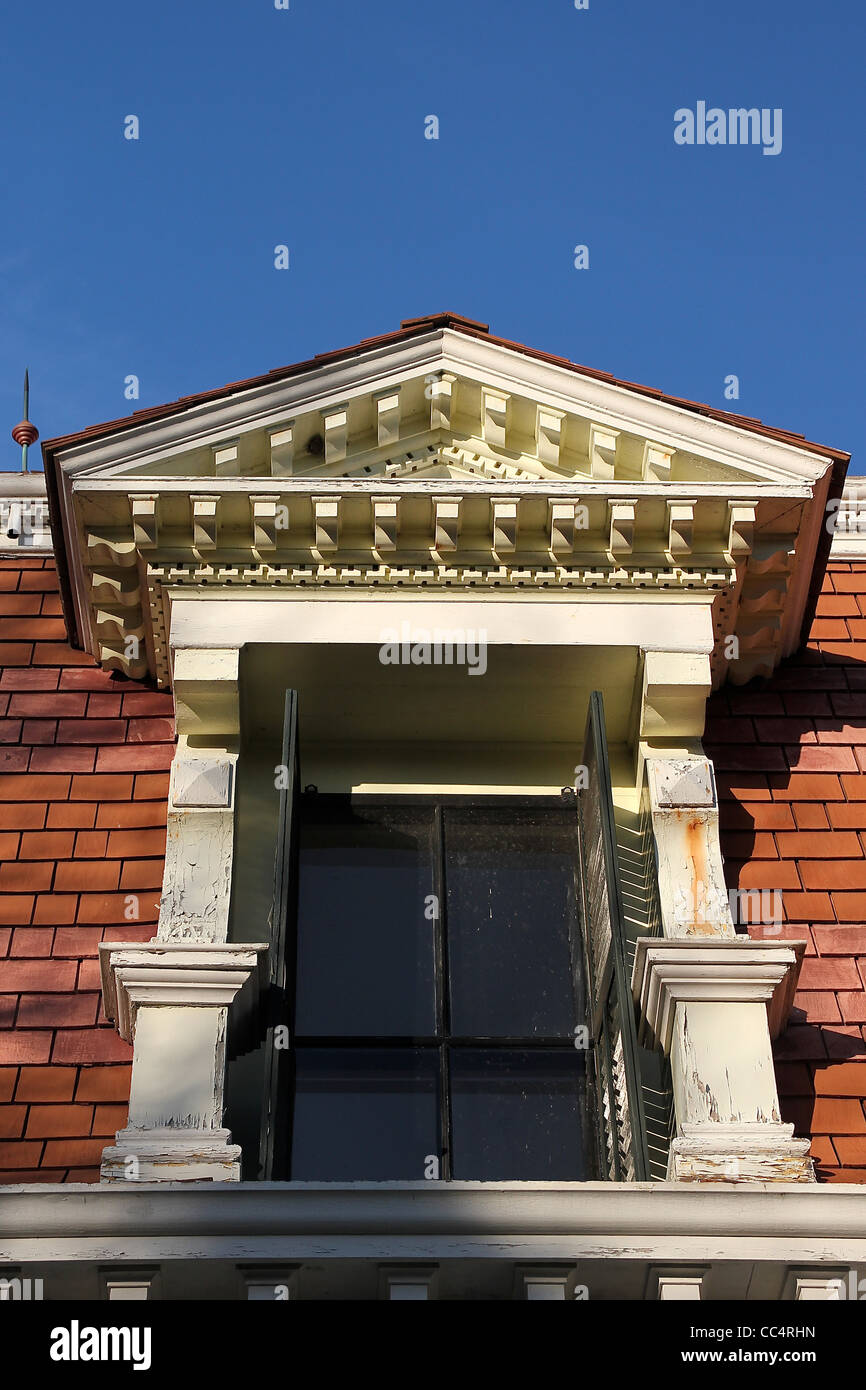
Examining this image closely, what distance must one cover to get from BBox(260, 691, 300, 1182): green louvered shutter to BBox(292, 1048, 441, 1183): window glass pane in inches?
5.9

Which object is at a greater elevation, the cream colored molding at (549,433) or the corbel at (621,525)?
the cream colored molding at (549,433)

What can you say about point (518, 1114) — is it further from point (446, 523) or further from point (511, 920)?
point (446, 523)

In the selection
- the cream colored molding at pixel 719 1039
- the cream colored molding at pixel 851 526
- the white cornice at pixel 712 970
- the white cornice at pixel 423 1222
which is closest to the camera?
the white cornice at pixel 423 1222

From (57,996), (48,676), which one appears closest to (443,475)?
(48,676)

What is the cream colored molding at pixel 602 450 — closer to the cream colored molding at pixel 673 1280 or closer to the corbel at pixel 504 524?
the corbel at pixel 504 524

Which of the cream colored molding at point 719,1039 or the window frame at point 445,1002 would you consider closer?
the cream colored molding at point 719,1039

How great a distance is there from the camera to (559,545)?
8.62 m

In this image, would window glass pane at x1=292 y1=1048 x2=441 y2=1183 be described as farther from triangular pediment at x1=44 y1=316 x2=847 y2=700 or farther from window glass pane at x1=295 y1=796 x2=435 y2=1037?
triangular pediment at x1=44 y1=316 x2=847 y2=700

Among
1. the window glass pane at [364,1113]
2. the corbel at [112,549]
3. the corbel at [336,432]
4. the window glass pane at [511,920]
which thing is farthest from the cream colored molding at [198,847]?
the corbel at [336,432]

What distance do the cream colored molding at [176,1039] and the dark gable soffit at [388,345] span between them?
7.46 ft

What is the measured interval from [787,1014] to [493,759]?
185 centimetres

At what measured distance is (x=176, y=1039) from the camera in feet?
23.4

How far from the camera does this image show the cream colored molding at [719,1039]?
6898mm
